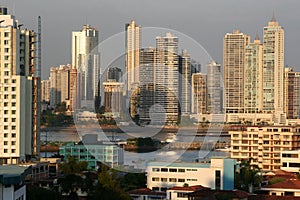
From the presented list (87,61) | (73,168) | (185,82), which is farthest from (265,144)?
(87,61)

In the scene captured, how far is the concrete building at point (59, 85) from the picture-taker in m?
25.6

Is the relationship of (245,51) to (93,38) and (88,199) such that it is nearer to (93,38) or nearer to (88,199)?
(93,38)

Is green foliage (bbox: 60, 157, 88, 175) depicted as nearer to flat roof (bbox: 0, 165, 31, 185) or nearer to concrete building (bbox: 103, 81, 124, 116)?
flat roof (bbox: 0, 165, 31, 185)

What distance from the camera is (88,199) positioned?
19.2 ft

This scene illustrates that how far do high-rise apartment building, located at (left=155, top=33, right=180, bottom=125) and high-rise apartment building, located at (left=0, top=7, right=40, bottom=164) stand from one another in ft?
46.3

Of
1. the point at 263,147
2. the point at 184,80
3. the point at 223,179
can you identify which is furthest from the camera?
the point at 184,80

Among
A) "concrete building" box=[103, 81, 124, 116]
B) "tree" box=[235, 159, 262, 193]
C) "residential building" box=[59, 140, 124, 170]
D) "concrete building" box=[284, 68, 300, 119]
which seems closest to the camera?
"tree" box=[235, 159, 262, 193]

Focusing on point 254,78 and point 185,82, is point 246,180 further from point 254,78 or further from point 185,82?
point 254,78

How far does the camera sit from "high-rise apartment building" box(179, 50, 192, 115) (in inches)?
908

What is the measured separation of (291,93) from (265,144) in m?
15.2

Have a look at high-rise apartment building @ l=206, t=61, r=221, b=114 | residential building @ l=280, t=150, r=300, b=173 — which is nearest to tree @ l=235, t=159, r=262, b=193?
residential building @ l=280, t=150, r=300, b=173

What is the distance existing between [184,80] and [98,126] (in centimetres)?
309

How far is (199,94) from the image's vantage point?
2416 centimetres

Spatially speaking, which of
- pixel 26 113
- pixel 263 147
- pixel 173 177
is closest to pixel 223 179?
pixel 173 177
